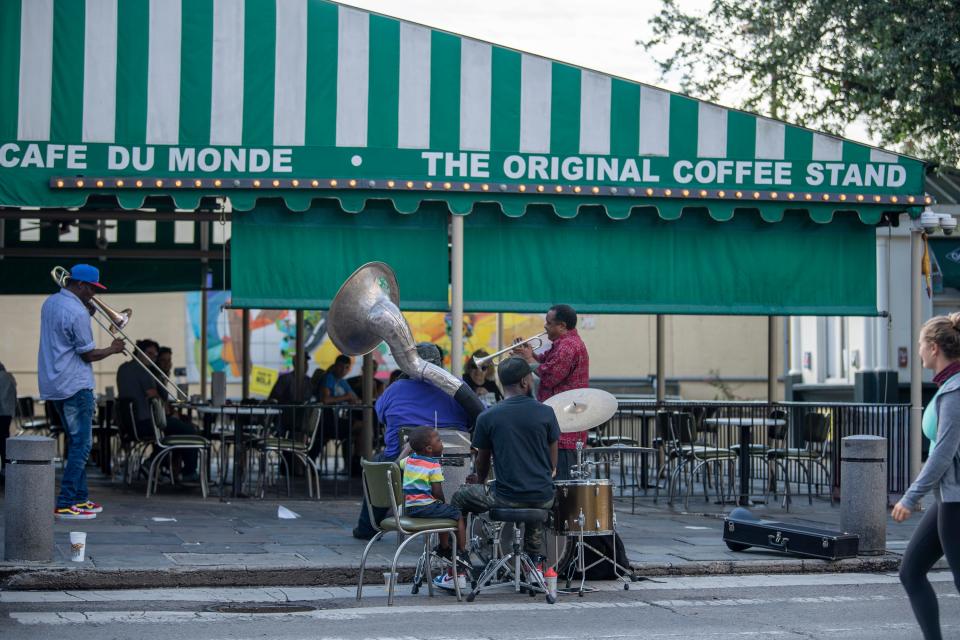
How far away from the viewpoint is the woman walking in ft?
20.6

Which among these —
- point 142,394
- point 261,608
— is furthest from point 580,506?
point 142,394

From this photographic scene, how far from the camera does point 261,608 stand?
8.42 m

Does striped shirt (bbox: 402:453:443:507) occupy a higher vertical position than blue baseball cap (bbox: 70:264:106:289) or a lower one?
lower

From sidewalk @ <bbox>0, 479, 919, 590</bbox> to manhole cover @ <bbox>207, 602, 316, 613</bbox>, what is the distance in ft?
2.62

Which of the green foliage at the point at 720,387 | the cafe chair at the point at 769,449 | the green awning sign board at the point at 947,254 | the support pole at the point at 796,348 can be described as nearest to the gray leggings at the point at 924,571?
the cafe chair at the point at 769,449

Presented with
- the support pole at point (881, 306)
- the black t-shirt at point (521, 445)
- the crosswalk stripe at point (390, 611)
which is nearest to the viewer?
the crosswalk stripe at point (390, 611)

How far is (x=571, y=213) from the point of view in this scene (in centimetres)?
1275

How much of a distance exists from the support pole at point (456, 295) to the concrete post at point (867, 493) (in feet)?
12.0

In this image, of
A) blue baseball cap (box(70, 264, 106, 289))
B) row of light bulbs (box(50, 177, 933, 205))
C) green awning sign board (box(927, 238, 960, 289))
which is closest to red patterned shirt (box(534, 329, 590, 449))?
row of light bulbs (box(50, 177, 933, 205))

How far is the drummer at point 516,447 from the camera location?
8602mm

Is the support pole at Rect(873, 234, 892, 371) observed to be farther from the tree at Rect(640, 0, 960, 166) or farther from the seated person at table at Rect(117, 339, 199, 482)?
the seated person at table at Rect(117, 339, 199, 482)

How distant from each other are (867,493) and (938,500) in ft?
14.8

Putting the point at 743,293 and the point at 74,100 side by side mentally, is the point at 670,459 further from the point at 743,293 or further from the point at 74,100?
the point at 74,100

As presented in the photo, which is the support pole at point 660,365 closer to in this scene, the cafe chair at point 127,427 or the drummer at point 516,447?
the cafe chair at point 127,427
